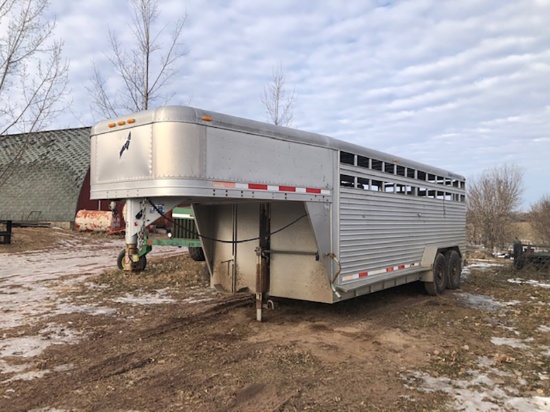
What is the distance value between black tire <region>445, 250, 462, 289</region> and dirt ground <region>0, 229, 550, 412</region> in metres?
0.53

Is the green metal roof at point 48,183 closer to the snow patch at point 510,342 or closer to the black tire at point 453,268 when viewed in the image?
the black tire at point 453,268

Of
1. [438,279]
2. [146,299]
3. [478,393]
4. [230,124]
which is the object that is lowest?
[478,393]

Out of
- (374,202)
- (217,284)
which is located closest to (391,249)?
(374,202)

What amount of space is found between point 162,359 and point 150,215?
5.60ft

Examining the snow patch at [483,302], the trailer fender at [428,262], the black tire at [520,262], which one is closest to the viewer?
the snow patch at [483,302]

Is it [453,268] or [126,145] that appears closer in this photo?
[126,145]

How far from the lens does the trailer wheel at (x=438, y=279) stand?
9.37 meters

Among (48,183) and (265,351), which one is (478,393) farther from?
(48,183)

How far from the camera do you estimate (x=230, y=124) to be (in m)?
5.20

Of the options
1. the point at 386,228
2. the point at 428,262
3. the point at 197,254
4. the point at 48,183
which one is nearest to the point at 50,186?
the point at 48,183

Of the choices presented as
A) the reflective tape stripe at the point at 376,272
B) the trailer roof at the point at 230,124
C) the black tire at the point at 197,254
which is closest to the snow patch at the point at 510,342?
the reflective tape stripe at the point at 376,272

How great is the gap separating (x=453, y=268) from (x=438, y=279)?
1.00 meters

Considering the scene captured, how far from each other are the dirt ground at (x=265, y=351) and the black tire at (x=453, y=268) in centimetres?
53

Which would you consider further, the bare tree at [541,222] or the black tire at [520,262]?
the bare tree at [541,222]
